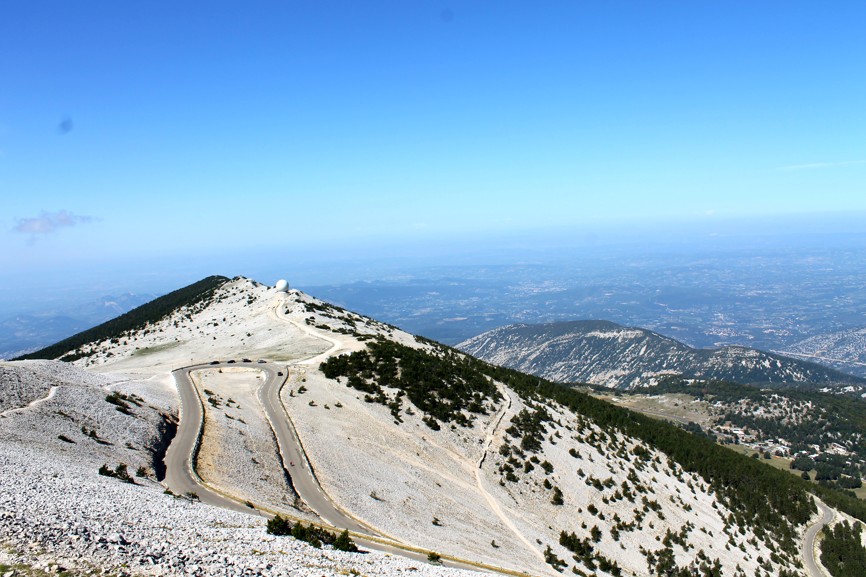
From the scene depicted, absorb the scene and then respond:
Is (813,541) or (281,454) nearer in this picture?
(281,454)

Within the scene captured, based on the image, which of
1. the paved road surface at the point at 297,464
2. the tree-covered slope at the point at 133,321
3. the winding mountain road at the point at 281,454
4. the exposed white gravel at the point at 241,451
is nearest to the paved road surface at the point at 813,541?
the paved road surface at the point at 297,464

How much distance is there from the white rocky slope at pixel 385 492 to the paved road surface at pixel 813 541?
3335 mm

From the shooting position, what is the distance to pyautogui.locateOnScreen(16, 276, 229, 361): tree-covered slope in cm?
8168

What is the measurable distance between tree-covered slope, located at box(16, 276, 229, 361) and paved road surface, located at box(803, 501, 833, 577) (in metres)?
91.3

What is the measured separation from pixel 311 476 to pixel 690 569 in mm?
25823

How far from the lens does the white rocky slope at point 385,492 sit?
14.8 metres

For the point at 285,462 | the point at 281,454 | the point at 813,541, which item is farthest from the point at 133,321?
the point at 813,541

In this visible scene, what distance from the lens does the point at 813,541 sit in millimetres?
46156

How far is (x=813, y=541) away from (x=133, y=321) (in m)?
103

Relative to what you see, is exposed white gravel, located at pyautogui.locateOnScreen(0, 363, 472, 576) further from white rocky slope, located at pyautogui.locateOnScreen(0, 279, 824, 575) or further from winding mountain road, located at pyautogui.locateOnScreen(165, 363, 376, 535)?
winding mountain road, located at pyautogui.locateOnScreen(165, 363, 376, 535)

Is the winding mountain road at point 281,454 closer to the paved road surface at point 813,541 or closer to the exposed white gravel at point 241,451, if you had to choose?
the exposed white gravel at point 241,451

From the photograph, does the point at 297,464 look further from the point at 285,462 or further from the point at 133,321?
the point at 133,321

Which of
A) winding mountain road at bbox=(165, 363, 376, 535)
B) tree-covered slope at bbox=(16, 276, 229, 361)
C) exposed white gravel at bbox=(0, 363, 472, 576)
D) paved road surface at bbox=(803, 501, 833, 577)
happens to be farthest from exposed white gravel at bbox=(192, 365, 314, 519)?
tree-covered slope at bbox=(16, 276, 229, 361)

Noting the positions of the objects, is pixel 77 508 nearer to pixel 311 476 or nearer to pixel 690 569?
pixel 311 476
